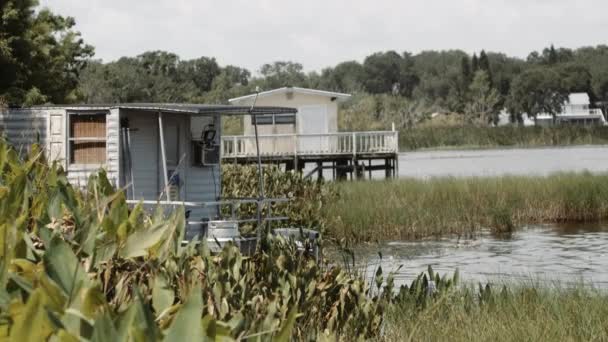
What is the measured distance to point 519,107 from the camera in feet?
385

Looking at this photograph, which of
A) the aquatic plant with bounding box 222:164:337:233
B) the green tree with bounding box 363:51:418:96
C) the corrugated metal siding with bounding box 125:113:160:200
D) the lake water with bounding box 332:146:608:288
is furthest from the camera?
the green tree with bounding box 363:51:418:96

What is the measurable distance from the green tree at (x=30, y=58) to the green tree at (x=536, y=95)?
83.2 m

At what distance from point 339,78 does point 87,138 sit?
131571 millimetres

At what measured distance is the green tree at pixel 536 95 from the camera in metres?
117

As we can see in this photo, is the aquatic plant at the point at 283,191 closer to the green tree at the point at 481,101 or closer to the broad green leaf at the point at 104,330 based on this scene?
the broad green leaf at the point at 104,330

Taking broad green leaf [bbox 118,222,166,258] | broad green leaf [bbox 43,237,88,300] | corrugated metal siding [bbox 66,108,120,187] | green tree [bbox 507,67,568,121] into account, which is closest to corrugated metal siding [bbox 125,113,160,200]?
corrugated metal siding [bbox 66,108,120,187]

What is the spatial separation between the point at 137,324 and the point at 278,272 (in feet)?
13.6

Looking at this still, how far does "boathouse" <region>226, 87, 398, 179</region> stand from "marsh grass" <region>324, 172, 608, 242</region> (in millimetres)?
9201

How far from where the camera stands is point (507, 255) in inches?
792

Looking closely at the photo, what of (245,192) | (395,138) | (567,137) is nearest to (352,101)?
(567,137)

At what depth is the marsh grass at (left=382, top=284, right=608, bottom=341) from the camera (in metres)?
7.47

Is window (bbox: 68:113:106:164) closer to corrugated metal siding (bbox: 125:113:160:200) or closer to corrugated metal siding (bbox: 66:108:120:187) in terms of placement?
corrugated metal siding (bbox: 66:108:120:187)

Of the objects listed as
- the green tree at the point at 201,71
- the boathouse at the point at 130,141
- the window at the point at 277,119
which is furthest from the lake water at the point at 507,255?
the green tree at the point at 201,71

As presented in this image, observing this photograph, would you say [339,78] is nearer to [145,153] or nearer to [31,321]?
[145,153]
